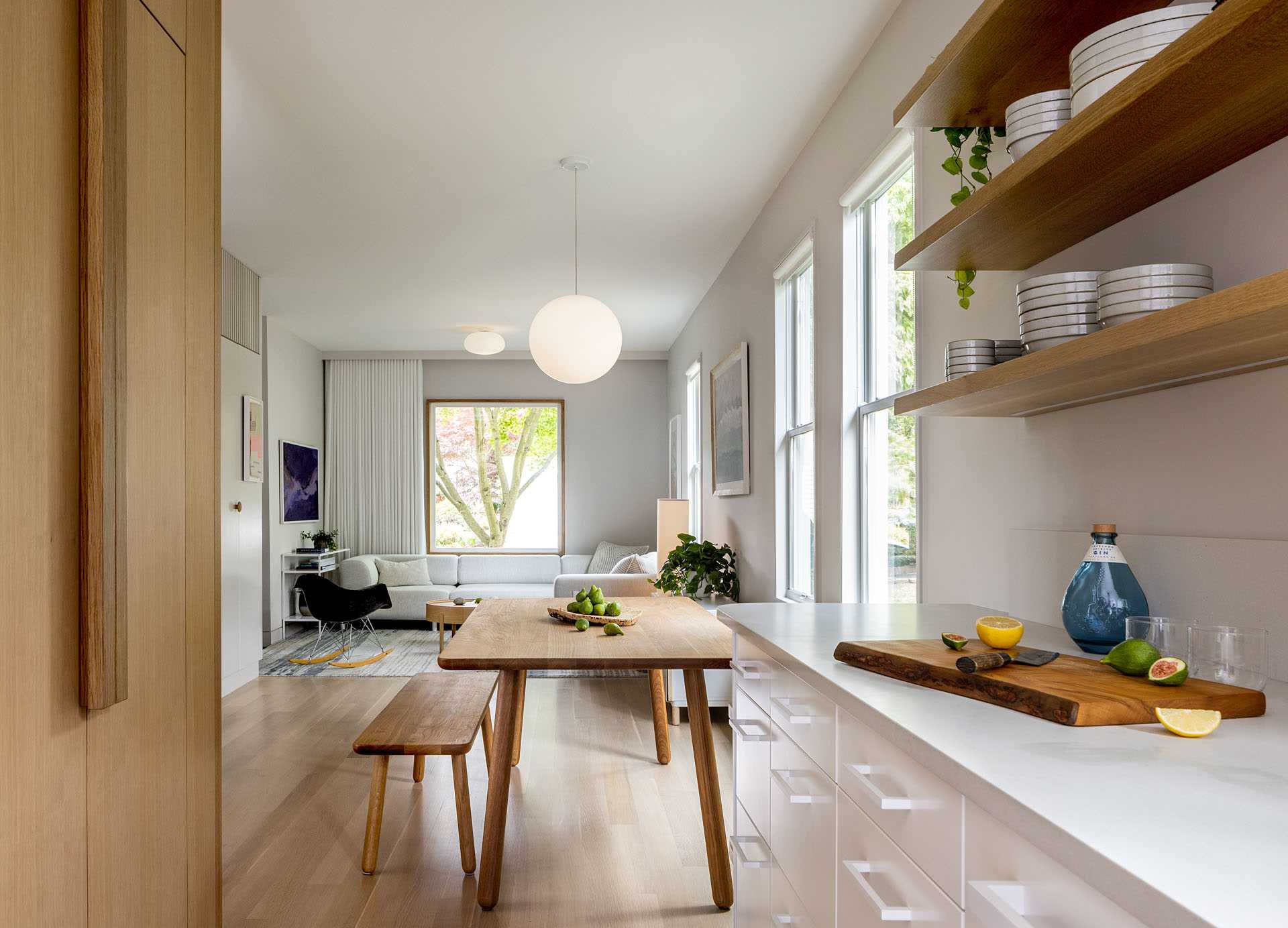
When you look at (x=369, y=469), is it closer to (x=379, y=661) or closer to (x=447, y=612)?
(x=379, y=661)

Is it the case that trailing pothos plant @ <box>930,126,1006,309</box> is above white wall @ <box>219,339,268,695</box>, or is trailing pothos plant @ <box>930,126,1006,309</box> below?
above

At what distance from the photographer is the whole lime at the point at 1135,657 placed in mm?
1128

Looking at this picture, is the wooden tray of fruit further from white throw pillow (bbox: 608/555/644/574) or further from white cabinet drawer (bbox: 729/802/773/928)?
white throw pillow (bbox: 608/555/644/574)

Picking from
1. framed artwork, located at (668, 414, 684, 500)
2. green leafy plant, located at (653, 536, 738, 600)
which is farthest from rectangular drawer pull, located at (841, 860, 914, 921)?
framed artwork, located at (668, 414, 684, 500)

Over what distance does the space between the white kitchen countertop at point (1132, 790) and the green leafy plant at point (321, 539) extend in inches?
277

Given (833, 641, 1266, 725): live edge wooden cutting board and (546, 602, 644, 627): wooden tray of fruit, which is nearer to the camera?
(833, 641, 1266, 725): live edge wooden cutting board

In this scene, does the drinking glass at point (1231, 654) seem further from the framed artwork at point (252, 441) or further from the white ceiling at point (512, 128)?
the framed artwork at point (252, 441)

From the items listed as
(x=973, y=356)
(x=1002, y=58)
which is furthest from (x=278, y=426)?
(x=1002, y=58)

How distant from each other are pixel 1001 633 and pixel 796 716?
0.38 meters

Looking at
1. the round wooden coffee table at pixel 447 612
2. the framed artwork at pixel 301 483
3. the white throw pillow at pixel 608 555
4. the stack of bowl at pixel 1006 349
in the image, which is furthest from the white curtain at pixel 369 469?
the stack of bowl at pixel 1006 349

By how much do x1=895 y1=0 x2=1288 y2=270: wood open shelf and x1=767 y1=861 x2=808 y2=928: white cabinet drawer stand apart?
1234 millimetres

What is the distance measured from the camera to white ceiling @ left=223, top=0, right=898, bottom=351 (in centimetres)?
266

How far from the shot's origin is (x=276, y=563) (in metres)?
7.02

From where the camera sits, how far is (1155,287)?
3.75 ft
